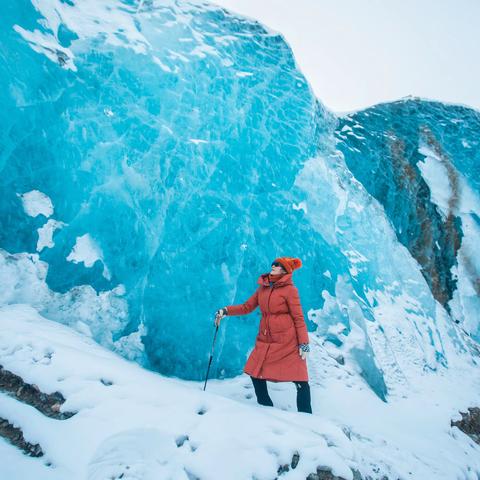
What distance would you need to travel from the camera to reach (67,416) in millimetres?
2775

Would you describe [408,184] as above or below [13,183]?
above

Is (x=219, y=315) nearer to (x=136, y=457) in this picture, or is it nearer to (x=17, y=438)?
(x=136, y=457)

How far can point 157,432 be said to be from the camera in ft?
8.86

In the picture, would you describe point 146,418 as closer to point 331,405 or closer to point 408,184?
point 331,405

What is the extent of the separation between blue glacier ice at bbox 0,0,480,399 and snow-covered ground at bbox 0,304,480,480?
95cm

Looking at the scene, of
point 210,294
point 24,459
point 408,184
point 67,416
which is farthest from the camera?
point 408,184

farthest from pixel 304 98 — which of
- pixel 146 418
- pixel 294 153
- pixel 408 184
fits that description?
pixel 146 418

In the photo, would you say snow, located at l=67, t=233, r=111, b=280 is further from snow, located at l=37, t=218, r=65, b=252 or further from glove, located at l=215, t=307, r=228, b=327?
glove, located at l=215, t=307, r=228, b=327

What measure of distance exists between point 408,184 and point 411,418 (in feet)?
21.6

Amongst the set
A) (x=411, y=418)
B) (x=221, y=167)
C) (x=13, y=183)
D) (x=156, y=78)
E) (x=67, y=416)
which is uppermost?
(x=156, y=78)

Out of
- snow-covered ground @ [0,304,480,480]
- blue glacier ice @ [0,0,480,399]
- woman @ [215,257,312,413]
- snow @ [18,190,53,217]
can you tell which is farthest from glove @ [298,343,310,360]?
snow @ [18,190,53,217]

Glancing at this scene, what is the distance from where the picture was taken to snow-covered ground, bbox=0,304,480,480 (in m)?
2.46

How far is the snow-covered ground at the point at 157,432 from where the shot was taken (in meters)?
2.46

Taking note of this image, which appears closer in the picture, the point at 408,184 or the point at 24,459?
the point at 24,459
